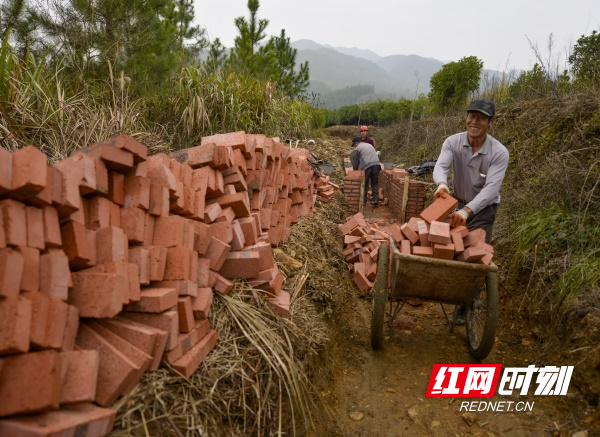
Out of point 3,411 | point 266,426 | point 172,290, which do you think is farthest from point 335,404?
point 3,411

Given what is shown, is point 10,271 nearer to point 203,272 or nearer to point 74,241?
point 74,241

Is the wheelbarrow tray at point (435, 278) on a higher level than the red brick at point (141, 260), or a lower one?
lower

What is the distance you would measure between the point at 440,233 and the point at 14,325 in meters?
2.66

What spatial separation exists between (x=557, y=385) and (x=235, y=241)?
276 cm

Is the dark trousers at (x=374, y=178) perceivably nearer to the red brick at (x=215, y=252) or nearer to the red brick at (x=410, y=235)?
the red brick at (x=410, y=235)

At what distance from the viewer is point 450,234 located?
310 centimetres

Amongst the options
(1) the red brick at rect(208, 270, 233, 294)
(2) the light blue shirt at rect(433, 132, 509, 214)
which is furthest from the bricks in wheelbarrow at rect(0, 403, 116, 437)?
(2) the light blue shirt at rect(433, 132, 509, 214)

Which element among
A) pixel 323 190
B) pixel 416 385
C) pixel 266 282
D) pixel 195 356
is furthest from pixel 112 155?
pixel 323 190

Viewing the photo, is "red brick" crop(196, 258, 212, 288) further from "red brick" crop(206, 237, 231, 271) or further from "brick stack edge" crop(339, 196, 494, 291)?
"brick stack edge" crop(339, 196, 494, 291)

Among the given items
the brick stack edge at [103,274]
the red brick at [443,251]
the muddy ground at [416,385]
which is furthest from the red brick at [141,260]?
the red brick at [443,251]

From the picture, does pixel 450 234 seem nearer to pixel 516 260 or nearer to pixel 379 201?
pixel 516 260

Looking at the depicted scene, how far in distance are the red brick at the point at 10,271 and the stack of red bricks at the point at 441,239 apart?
2.57 metres

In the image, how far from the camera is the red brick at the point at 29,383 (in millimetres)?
1373

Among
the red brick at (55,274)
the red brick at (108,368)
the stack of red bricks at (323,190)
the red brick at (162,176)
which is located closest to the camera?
the red brick at (55,274)
